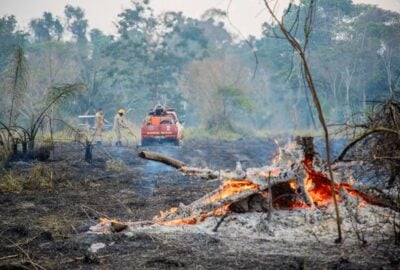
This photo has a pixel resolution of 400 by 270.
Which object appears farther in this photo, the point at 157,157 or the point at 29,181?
the point at 29,181

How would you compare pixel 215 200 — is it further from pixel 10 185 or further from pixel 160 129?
pixel 160 129

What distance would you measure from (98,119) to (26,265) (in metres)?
17.0

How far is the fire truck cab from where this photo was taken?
76.5 ft

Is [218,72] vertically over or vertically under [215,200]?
over

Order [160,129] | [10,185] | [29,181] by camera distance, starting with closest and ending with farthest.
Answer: [10,185] < [29,181] < [160,129]

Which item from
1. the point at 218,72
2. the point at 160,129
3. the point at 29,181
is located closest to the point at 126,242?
the point at 29,181

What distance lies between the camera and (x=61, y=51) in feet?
161

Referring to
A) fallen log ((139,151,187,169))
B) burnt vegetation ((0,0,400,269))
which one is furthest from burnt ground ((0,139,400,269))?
fallen log ((139,151,187,169))

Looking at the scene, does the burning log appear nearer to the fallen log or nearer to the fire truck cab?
the fallen log

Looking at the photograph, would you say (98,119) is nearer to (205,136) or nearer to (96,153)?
(96,153)

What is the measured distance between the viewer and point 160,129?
2322cm

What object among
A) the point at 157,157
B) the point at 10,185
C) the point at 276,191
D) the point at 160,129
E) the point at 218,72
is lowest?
the point at 10,185

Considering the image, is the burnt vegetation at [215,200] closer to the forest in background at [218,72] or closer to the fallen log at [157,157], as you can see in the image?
the fallen log at [157,157]

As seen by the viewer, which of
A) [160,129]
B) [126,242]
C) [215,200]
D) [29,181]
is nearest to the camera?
[126,242]
